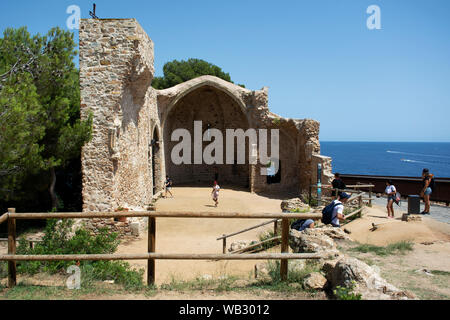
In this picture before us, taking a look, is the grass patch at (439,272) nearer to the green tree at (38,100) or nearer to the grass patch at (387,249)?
the grass patch at (387,249)

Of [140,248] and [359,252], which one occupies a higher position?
[359,252]

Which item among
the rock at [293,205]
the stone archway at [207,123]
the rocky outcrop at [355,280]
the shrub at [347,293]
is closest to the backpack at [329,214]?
the rocky outcrop at [355,280]

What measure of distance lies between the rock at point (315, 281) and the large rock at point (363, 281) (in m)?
0.14

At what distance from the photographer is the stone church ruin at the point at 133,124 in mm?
10648

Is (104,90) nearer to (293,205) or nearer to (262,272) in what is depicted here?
(293,205)

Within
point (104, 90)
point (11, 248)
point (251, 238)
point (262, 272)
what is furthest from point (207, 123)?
point (11, 248)

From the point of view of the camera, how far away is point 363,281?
383 cm

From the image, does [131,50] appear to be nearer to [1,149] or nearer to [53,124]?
[53,124]

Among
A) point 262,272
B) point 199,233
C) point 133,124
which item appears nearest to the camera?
point 262,272

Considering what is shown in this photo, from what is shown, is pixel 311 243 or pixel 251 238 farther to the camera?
pixel 251 238

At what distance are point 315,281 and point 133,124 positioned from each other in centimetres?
1015
